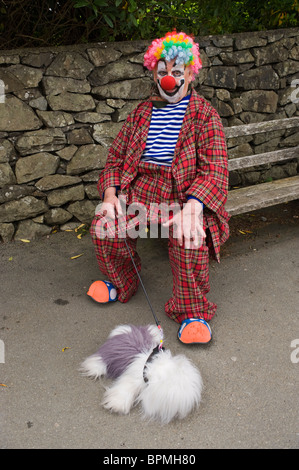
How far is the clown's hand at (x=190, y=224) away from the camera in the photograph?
243 centimetres

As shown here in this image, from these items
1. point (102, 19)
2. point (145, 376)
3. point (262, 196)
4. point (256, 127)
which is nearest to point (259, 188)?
point (262, 196)

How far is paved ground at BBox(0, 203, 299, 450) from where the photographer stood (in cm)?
200

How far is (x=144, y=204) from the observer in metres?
2.77

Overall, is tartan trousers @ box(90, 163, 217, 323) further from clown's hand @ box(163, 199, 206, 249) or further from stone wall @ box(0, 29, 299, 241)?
stone wall @ box(0, 29, 299, 241)

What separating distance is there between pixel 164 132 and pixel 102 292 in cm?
112

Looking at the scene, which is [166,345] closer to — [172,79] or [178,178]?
[178,178]

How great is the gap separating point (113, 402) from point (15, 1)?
312 cm

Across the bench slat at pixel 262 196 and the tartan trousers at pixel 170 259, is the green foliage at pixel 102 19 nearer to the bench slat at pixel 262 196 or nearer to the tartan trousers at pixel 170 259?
the tartan trousers at pixel 170 259

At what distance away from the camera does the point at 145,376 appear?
2.13 meters

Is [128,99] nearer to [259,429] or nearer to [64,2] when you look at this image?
[64,2]

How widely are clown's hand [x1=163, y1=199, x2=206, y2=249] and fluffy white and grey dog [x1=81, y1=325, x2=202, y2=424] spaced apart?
1.83 ft

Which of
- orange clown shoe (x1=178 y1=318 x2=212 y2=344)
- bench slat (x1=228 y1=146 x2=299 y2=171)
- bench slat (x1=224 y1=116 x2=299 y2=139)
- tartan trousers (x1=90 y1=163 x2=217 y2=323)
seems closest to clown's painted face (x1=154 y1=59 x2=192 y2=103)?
tartan trousers (x1=90 y1=163 x2=217 y2=323)

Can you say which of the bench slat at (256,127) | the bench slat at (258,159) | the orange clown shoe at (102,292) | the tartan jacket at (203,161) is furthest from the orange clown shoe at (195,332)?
the bench slat at (256,127)

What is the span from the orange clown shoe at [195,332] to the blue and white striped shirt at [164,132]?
969 mm
